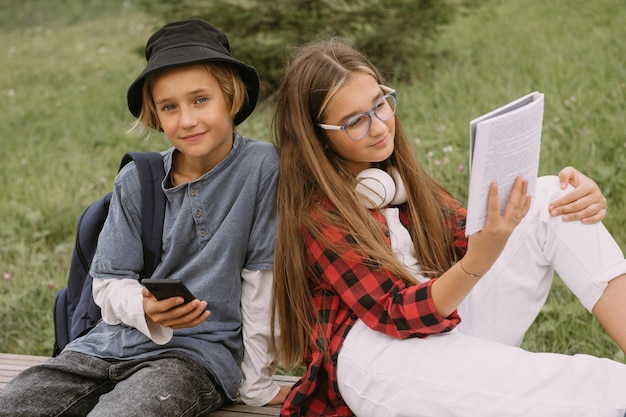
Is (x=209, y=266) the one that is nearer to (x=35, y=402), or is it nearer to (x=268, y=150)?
(x=268, y=150)

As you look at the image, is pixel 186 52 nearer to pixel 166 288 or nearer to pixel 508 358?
pixel 166 288

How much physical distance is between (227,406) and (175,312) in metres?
0.48

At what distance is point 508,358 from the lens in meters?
1.93

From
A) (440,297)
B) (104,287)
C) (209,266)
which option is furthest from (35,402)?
(440,297)

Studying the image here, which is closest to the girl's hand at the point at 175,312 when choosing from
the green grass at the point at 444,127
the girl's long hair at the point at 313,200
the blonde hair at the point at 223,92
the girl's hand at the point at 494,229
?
the girl's long hair at the point at 313,200

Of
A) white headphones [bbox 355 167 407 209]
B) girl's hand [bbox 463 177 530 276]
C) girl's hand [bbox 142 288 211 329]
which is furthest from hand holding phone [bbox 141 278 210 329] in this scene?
girl's hand [bbox 463 177 530 276]

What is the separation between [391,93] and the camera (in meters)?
2.26

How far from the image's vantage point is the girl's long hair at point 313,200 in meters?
2.17

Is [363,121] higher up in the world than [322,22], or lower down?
lower down

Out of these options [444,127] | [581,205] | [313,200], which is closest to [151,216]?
[313,200]

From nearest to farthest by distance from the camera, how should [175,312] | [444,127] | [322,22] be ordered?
[175,312] → [444,127] → [322,22]

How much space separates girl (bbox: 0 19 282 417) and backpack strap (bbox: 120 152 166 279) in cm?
2

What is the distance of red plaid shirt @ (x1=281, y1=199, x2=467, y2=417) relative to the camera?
6.58ft

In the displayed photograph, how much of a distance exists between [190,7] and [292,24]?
77 cm
